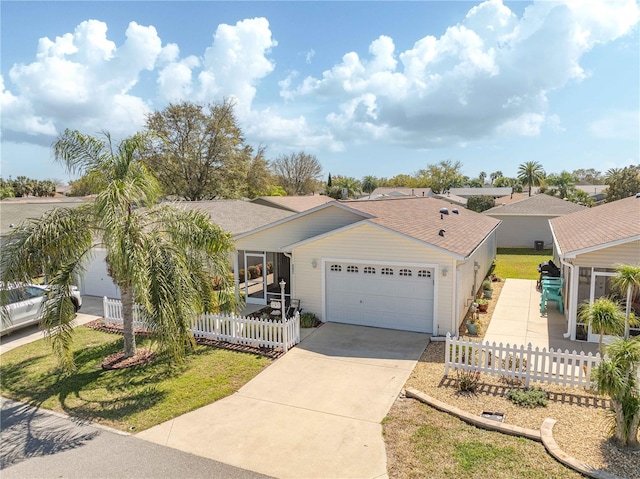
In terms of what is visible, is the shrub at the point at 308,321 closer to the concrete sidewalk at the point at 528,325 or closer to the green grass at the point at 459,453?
the concrete sidewalk at the point at 528,325

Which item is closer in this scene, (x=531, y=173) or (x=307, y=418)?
(x=307, y=418)

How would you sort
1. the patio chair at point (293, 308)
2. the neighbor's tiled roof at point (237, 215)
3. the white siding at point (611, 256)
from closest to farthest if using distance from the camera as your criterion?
the white siding at point (611, 256)
the patio chair at point (293, 308)
the neighbor's tiled roof at point (237, 215)

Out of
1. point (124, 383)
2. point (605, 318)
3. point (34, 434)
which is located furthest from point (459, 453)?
point (34, 434)

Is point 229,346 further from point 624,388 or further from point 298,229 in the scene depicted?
point 624,388

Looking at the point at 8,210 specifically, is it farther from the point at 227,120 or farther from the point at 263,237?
the point at 227,120

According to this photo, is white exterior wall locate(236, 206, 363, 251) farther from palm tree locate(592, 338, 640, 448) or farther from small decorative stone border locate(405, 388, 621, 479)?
palm tree locate(592, 338, 640, 448)

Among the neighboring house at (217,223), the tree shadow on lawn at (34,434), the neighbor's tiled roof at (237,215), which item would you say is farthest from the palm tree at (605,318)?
the neighbor's tiled roof at (237,215)

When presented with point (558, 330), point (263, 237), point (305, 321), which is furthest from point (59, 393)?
point (558, 330)
